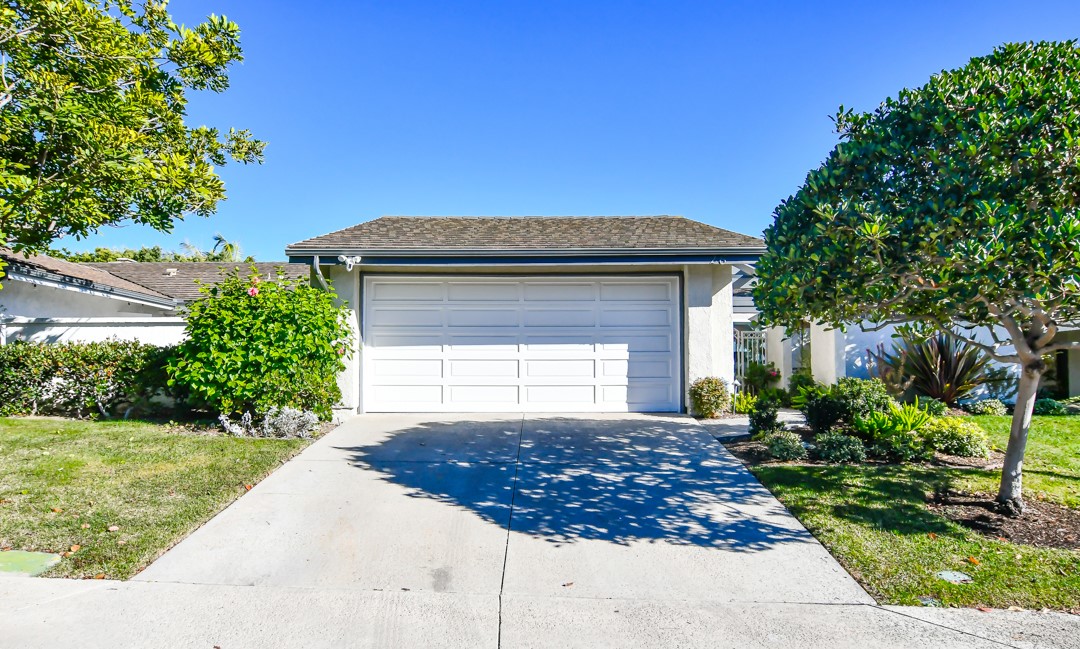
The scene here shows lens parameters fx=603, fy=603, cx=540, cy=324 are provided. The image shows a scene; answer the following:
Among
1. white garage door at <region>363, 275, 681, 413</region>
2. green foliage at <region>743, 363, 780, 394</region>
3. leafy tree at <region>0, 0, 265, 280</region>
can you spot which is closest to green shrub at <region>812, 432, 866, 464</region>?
white garage door at <region>363, 275, 681, 413</region>

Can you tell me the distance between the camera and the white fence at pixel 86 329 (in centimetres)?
1055

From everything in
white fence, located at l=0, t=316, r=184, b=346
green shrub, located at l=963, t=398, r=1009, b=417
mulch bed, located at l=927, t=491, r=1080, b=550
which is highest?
white fence, located at l=0, t=316, r=184, b=346

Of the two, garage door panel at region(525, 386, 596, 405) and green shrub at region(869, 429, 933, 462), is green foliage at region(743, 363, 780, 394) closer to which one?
garage door panel at region(525, 386, 596, 405)

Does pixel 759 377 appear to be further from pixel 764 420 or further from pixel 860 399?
pixel 764 420

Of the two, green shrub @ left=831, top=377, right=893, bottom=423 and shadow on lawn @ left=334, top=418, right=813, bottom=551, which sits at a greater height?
green shrub @ left=831, top=377, right=893, bottom=423

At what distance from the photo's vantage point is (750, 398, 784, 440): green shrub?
810cm

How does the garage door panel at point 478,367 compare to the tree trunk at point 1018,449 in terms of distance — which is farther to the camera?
the garage door panel at point 478,367

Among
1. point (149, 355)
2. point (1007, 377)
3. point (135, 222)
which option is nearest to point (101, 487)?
point (149, 355)

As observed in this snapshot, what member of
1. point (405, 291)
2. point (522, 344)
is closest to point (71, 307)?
point (405, 291)

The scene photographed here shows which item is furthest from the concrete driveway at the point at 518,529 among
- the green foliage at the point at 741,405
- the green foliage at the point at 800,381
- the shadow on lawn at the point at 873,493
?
the green foliage at the point at 800,381

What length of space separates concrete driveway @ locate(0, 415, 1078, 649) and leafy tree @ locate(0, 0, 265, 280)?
5.30 metres

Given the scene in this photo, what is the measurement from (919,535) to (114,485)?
7.09 meters

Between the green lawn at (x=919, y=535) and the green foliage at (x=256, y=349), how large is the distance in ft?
20.0

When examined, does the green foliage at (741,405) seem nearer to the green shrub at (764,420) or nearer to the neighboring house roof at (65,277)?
the green shrub at (764,420)
